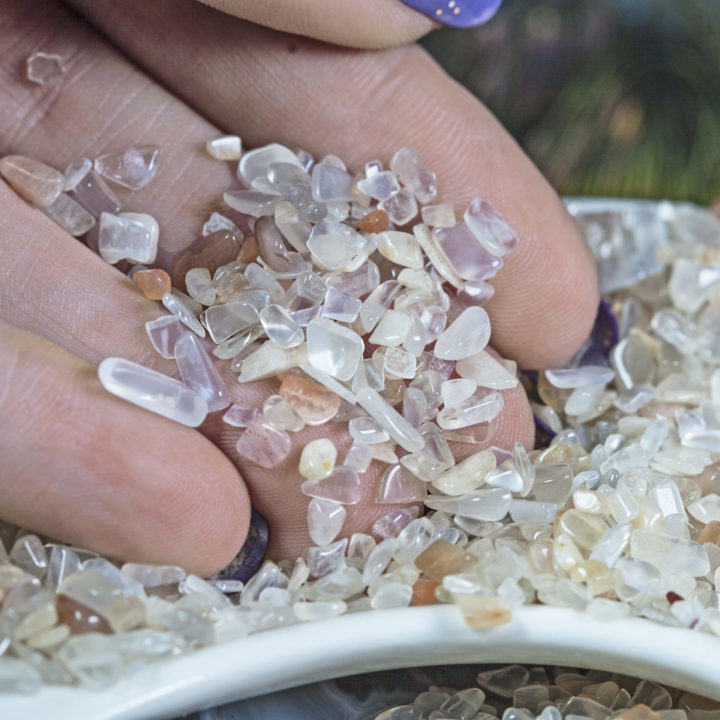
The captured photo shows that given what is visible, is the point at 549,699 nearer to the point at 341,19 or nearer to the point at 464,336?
the point at 464,336

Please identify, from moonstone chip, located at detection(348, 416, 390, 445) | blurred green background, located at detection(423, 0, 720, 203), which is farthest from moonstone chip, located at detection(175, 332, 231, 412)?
blurred green background, located at detection(423, 0, 720, 203)

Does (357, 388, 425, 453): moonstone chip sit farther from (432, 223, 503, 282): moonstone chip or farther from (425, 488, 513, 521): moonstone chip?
(432, 223, 503, 282): moonstone chip

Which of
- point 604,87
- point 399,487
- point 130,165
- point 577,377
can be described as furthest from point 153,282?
point 604,87

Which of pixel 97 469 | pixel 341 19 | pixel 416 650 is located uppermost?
pixel 341 19

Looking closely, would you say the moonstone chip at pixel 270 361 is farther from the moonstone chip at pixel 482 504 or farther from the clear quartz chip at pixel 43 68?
the clear quartz chip at pixel 43 68

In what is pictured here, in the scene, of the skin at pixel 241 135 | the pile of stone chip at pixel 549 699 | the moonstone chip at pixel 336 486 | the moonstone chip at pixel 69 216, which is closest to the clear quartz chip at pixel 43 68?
the skin at pixel 241 135

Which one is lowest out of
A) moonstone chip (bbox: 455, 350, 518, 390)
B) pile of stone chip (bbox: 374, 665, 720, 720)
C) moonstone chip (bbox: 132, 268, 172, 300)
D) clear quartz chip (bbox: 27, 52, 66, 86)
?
pile of stone chip (bbox: 374, 665, 720, 720)
